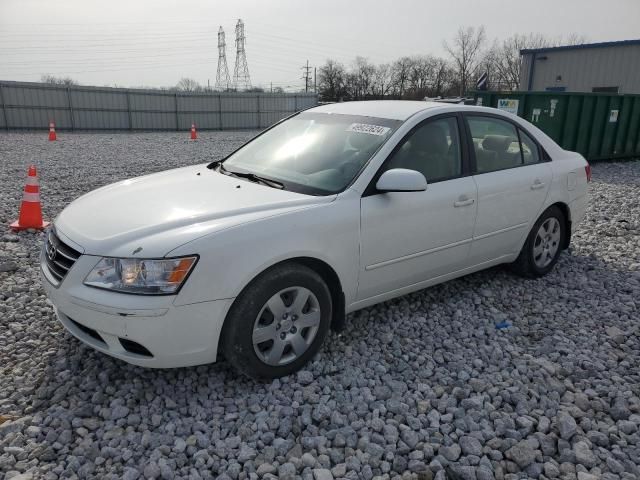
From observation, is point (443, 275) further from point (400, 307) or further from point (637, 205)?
point (637, 205)

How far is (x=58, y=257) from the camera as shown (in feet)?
10.1

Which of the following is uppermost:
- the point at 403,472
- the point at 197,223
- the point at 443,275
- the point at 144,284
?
the point at 197,223

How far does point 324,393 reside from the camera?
3092 millimetres

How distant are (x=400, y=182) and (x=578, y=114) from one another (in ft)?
36.9

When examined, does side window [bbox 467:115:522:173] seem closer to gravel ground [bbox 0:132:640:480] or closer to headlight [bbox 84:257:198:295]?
gravel ground [bbox 0:132:640:480]

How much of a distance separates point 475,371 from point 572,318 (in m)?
1.33

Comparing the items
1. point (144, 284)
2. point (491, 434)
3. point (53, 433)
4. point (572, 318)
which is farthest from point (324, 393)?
point (572, 318)

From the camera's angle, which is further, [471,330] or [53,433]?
[471,330]

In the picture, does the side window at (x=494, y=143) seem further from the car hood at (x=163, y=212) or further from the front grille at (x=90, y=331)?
the front grille at (x=90, y=331)

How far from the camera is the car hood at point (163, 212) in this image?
9.21 feet

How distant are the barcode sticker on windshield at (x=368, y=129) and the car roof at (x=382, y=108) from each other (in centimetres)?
15

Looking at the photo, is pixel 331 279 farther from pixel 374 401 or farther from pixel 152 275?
pixel 152 275

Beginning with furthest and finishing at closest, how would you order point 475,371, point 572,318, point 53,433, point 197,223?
point 572,318 < point 475,371 < point 197,223 < point 53,433

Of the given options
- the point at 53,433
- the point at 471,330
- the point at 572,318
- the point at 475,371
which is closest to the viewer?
the point at 53,433
